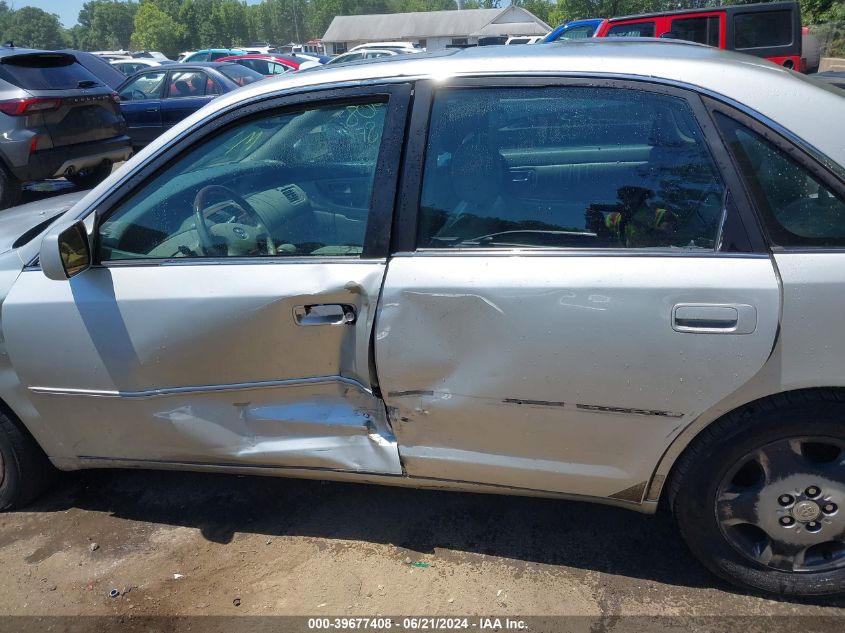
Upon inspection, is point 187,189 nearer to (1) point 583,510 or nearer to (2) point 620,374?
(2) point 620,374

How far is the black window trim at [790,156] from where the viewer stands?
1894 millimetres

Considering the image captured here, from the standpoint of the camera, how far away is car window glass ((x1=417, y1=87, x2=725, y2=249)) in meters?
2.01

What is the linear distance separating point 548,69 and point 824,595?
1877 millimetres

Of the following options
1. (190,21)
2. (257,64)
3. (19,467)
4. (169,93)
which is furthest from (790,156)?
(190,21)

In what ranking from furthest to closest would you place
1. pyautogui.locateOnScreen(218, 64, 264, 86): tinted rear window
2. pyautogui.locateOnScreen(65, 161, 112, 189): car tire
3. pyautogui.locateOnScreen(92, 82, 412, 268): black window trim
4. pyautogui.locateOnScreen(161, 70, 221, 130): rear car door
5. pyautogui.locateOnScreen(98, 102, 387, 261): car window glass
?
pyautogui.locateOnScreen(218, 64, 264, 86): tinted rear window, pyautogui.locateOnScreen(161, 70, 221, 130): rear car door, pyautogui.locateOnScreen(65, 161, 112, 189): car tire, pyautogui.locateOnScreen(98, 102, 387, 261): car window glass, pyautogui.locateOnScreen(92, 82, 412, 268): black window trim

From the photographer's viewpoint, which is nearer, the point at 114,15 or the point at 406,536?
the point at 406,536

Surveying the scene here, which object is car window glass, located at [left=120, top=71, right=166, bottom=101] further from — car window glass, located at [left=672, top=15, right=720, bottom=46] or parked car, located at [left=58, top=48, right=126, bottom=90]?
car window glass, located at [left=672, top=15, right=720, bottom=46]

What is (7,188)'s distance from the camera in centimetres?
694

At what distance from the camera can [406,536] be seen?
2.64 metres

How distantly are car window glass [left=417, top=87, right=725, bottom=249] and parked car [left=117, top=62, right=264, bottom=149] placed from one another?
31.0 ft

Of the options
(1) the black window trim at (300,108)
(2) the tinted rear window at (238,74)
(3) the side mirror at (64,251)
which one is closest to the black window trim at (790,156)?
(1) the black window trim at (300,108)

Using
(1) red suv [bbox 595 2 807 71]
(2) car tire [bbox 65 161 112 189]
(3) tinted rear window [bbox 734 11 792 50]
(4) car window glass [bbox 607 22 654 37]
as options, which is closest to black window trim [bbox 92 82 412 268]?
(2) car tire [bbox 65 161 112 189]

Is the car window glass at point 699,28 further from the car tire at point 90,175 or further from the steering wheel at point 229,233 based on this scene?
the steering wheel at point 229,233

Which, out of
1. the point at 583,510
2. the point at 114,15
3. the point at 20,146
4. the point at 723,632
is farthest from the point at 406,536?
the point at 114,15
